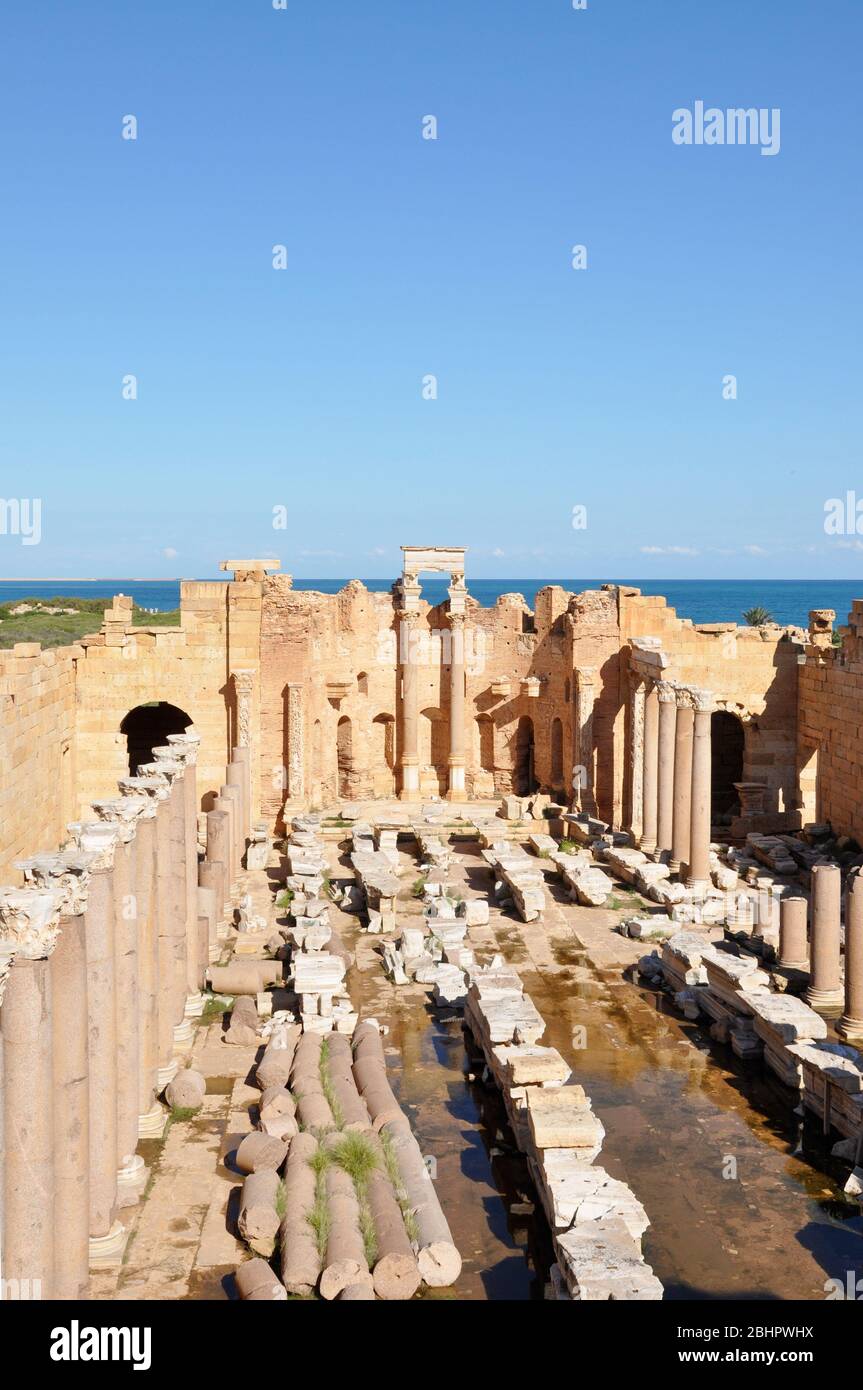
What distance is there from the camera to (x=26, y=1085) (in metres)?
8.49

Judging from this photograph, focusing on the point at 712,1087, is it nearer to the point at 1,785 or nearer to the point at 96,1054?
the point at 96,1054

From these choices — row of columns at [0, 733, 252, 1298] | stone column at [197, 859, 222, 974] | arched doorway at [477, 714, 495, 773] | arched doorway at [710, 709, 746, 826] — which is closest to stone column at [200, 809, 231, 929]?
stone column at [197, 859, 222, 974]

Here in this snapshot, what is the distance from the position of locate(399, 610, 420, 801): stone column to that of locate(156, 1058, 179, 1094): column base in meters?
16.0

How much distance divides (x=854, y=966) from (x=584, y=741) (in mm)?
12622

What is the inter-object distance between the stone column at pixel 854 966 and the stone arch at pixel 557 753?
14487 millimetres

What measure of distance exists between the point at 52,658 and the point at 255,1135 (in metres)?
14.5

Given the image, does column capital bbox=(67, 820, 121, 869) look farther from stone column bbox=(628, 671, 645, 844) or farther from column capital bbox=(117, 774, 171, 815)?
stone column bbox=(628, 671, 645, 844)

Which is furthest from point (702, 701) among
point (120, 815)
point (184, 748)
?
point (120, 815)

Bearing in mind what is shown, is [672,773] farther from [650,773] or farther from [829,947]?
A: [829,947]

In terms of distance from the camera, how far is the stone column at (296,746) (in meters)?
27.4

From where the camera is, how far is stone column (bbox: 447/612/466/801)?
99.5 ft

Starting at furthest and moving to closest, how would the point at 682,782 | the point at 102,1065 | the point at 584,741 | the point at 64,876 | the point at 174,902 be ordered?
1. the point at 584,741
2. the point at 682,782
3. the point at 174,902
4. the point at 102,1065
5. the point at 64,876
